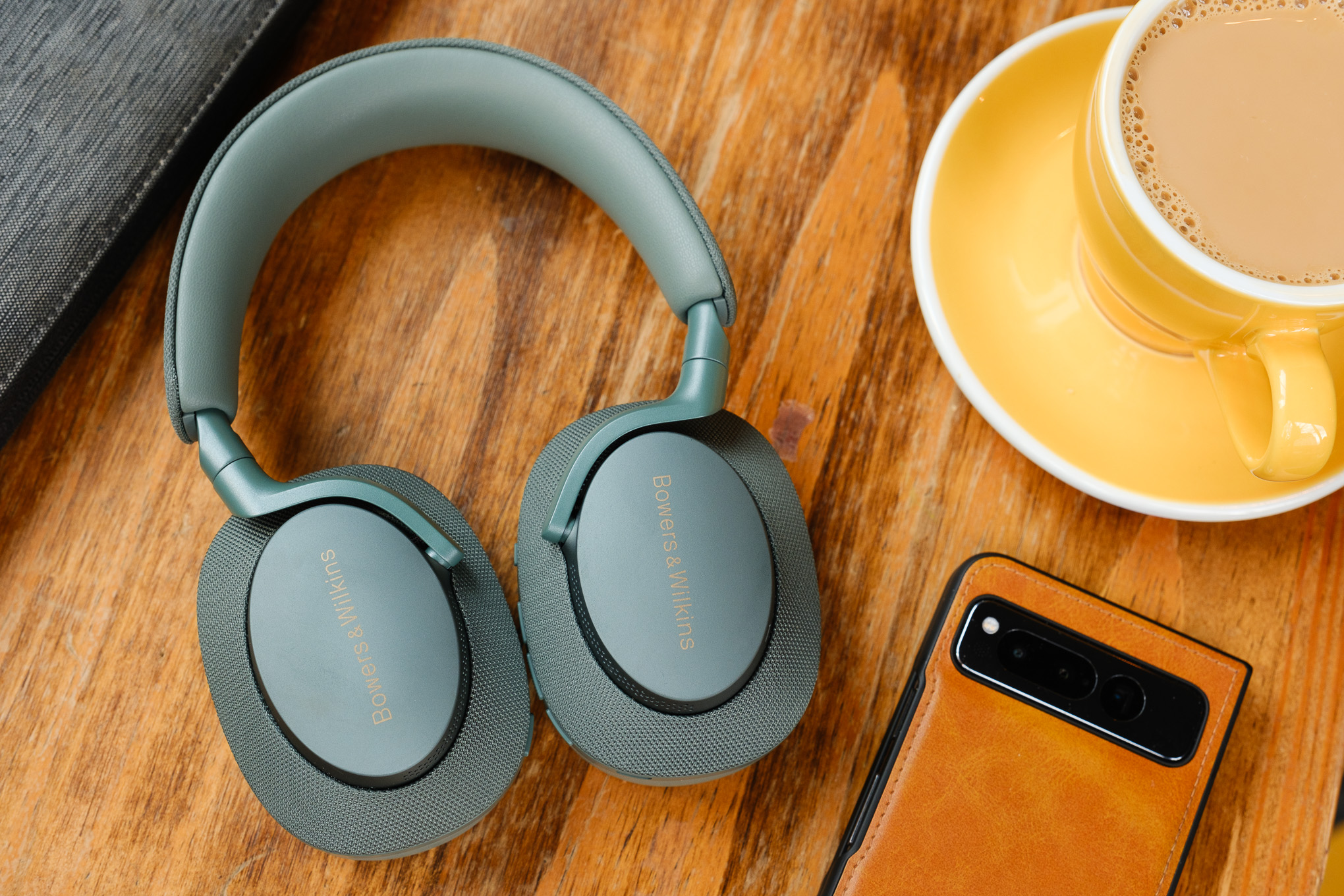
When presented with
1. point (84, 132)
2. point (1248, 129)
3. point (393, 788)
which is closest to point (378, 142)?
point (84, 132)

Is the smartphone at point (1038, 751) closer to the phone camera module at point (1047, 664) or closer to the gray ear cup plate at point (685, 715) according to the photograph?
the phone camera module at point (1047, 664)

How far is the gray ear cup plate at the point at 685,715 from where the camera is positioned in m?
0.41

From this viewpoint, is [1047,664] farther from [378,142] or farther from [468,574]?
[378,142]

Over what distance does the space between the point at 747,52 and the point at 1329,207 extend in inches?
14.0

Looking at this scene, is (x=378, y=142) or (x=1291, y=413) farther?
(x=378, y=142)

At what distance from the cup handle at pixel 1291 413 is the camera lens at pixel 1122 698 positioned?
159mm

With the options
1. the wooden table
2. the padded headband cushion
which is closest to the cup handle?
the wooden table

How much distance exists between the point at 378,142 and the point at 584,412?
20 cm

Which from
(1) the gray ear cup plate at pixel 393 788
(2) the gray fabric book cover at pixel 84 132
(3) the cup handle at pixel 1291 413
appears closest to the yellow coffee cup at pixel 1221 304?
(3) the cup handle at pixel 1291 413

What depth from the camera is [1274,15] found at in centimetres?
41

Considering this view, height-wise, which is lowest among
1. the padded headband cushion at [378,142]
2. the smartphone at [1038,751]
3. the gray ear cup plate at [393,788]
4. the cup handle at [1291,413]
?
the smartphone at [1038,751]

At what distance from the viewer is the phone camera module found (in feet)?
1.62

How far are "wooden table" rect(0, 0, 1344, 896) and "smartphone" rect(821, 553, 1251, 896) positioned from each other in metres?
0.03

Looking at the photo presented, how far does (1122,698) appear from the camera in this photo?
1.63ft
